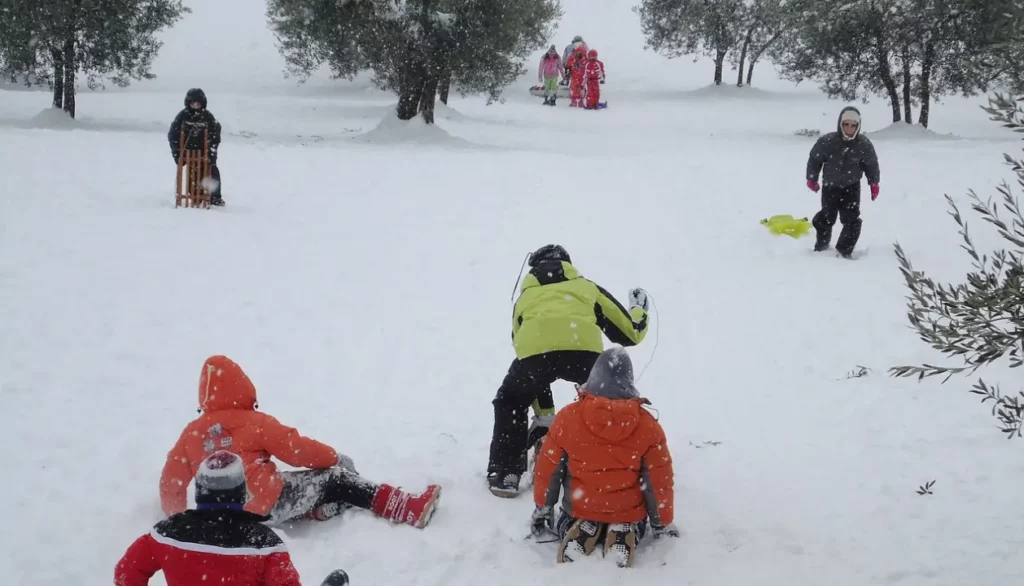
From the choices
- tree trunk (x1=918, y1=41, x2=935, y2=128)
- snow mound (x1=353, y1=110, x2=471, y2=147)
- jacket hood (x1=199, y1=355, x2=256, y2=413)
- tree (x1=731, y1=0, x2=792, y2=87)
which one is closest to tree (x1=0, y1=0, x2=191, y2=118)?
snow mound (x1=353, y1=110, x2=471, y2=147)

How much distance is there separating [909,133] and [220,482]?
64.5 feet

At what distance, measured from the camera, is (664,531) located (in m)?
4.36

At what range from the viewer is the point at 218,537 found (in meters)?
2.73

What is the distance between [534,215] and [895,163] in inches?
293

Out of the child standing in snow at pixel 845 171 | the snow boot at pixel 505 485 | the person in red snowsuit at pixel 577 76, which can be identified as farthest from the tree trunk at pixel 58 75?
the snow boot at pixel 505 485

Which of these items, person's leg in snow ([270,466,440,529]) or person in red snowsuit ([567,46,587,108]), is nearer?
person's leg in snow ([270,466,440,529])

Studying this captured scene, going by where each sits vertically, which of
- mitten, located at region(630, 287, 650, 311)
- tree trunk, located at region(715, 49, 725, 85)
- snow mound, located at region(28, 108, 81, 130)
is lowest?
mitten, located at region(630, 287, 650, 311)

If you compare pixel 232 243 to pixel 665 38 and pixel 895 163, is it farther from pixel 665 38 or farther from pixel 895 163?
pixel 665 38

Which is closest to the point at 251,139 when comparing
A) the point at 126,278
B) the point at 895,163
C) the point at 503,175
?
the point at 503,175

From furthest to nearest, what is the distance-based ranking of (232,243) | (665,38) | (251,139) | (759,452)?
(665,38), (251,139), (232,243), (759,452)

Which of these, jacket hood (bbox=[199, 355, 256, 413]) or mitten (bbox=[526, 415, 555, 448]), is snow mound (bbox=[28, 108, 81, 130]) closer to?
jacket hood (bbox=[199, 355, 256, 413])

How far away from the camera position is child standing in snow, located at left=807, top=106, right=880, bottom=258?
958 cm

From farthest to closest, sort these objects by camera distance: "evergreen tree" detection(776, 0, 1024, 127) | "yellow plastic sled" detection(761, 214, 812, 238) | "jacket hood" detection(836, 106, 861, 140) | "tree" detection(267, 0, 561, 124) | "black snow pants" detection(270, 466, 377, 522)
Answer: "evergreen tree" detection(776, 0, 1024, 127) → "tree" detection(267, 0, 561, 124) → "yellow plastic sled" detection(761, 214, 812, 238) → "jacket hood" detection(836, 106, 861, 140) → "black snow pants" detection(270, 466, 377, 522)

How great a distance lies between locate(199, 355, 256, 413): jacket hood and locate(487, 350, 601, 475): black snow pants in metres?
1.47
